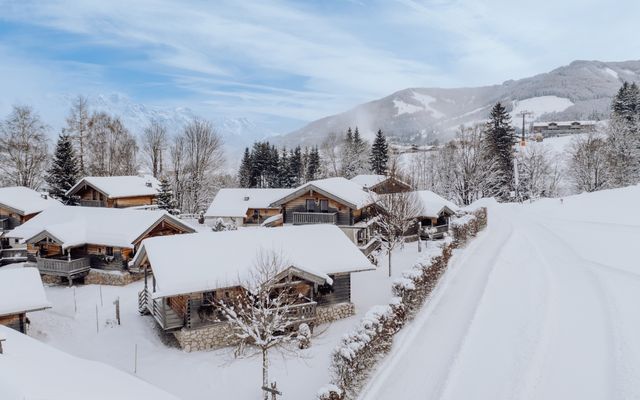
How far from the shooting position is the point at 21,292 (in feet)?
69.9

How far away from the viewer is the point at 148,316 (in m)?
25.8

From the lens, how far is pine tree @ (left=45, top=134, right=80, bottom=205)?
53062 millimetres

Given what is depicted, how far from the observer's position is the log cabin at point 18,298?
67.1 feet

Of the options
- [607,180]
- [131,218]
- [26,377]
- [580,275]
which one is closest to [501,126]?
[607,180]

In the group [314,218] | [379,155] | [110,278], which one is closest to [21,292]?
[110,278]

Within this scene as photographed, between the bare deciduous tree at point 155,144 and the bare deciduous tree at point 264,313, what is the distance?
160 feet

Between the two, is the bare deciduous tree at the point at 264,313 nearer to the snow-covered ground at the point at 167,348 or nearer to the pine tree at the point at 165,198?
the snow-covered ground at the point at 167,348

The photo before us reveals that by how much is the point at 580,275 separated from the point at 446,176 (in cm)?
5265

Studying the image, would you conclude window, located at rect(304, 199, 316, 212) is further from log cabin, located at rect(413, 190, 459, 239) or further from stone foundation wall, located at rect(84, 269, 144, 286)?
stone foundation wall, located at rect(84, 269, 144, 286)

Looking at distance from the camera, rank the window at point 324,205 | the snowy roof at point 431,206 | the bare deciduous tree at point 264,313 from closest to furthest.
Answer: the bare deciduous tree at point 264,313, the window at point 324,205, the snowy roof at point 431,206

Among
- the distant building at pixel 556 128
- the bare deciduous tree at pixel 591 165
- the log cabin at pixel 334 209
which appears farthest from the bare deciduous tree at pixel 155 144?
the distant building at pixel 556 128

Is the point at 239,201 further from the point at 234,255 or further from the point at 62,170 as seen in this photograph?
the point at 234,255

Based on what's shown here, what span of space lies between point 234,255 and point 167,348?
562 centimetres

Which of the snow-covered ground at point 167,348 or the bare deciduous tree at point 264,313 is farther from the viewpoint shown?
the snow-covered ground at point 167,348
